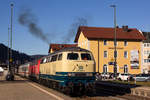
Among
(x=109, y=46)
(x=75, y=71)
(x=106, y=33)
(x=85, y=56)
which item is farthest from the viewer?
(x=106, y=33)

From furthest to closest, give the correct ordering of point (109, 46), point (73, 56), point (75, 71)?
1. point (109, 46)
2. point (73, 56)
3. point (75, 71)

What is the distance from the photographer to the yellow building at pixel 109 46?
186ft

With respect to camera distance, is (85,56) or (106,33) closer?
(85,56)

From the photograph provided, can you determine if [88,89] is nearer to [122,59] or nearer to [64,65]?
[64,65]

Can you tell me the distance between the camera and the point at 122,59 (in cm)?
5784

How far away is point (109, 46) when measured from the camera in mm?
58281

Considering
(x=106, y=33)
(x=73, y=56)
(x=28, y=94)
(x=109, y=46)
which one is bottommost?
(x=28, y=94)

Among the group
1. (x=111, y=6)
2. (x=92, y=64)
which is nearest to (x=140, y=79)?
(x=111, y=6)

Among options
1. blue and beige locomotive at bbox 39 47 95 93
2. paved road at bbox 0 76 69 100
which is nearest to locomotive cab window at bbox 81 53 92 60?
blue and beige locomotive at bbox 39 47 95 93

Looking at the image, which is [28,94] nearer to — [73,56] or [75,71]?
[75,71]

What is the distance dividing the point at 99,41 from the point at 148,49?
24.5m

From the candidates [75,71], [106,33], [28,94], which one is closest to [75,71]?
[75,71]

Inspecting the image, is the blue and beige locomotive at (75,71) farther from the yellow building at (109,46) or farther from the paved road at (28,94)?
the yellow building at (109,46)

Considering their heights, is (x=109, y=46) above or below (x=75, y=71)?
above
